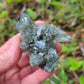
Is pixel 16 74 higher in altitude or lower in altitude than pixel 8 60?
lower

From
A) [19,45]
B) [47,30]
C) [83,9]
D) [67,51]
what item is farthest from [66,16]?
[19,45]

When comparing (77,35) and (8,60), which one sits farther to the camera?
(77,35)

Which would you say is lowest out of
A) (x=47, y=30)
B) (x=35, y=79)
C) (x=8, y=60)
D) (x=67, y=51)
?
(x=67, y=51)

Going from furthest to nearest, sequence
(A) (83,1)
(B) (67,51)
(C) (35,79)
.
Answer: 1. (A) (83,1)
2. (B) (67,51)
3. (C) (35,79)

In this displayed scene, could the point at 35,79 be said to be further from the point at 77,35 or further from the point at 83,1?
the point at 83,1

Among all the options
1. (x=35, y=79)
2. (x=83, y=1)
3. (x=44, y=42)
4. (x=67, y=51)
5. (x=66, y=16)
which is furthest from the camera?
(x=66, y=16)

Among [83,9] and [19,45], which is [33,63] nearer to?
[19,45]
